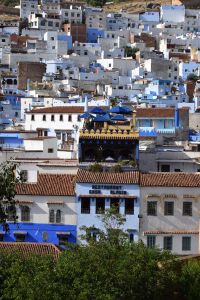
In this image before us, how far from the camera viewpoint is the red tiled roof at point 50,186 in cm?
2798

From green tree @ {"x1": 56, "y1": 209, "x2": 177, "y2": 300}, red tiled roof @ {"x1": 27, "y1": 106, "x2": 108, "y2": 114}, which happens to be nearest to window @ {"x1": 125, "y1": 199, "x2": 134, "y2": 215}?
green tree @ {"x1": 56, "y1": 209, "x2": 177, "y2": 300}

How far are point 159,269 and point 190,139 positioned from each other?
25.8 m

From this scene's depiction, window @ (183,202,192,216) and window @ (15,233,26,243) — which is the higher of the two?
window @ (183,202,192,216)

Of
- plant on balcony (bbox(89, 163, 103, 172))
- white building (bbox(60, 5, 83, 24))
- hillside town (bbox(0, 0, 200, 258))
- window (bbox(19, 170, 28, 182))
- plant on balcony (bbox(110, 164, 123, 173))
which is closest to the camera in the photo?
window (bbox(19, 170, 28, 182))

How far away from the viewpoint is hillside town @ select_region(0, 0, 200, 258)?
27.9 m

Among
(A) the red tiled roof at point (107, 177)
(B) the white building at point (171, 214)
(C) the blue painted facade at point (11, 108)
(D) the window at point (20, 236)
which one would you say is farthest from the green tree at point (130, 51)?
(D) the window at point (20, 236)

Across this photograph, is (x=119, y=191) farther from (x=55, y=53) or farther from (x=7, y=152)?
(x=55, y=53)

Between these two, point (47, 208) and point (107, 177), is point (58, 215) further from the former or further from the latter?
point (107, 177)

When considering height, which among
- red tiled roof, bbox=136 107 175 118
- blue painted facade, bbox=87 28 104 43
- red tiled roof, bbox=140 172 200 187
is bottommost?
red tiled roof, bbox=136 107 175 118

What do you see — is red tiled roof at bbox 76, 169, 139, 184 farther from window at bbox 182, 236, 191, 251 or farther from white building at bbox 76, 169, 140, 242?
window at bbox 182, 236, 191, 251

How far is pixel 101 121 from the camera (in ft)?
106

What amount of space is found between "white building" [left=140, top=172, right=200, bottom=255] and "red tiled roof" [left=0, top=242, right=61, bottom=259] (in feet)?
13.9

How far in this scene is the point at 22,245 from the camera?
80.5 ft

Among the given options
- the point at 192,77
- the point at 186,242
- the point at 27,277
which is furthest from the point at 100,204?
the point at 192,77
